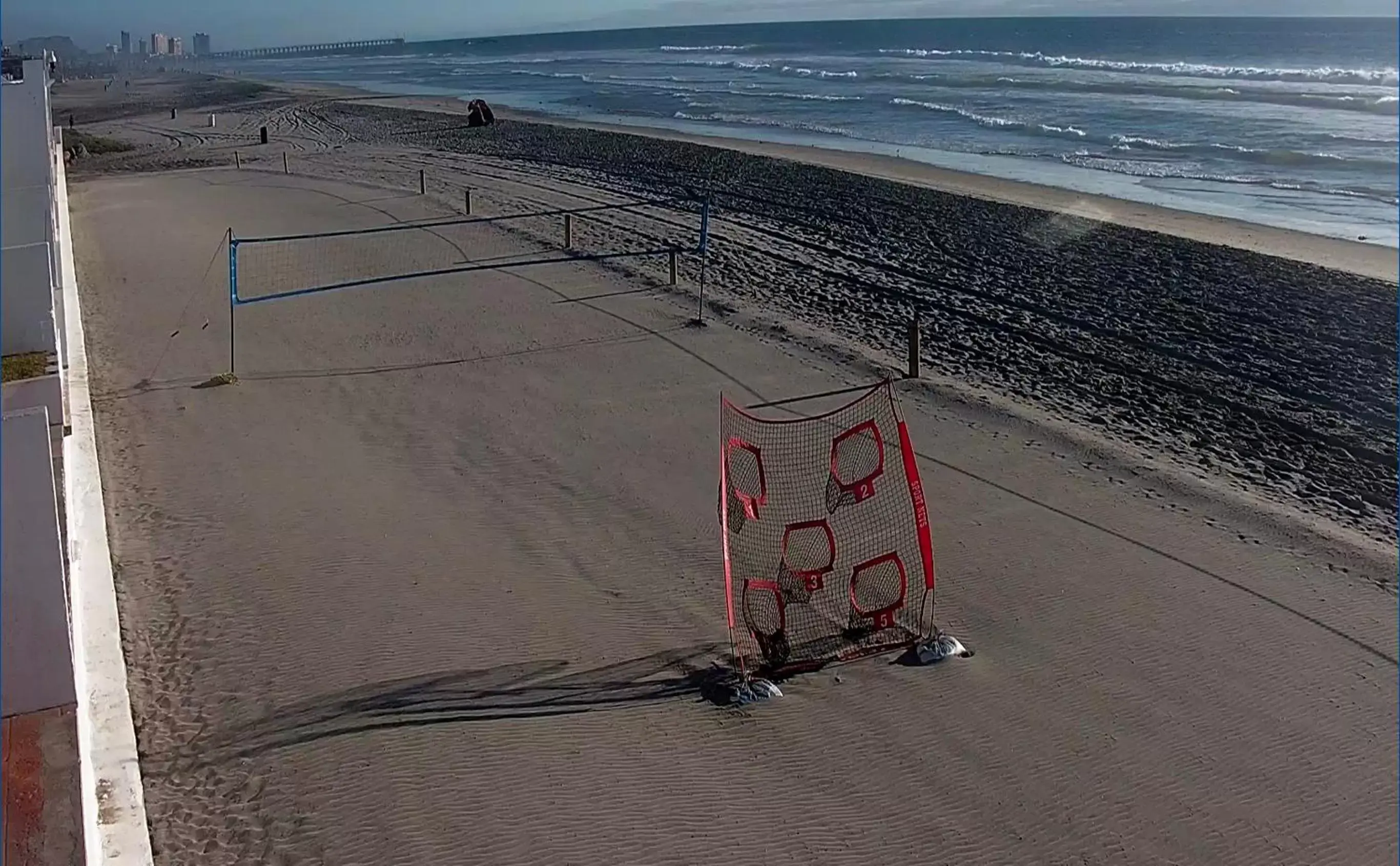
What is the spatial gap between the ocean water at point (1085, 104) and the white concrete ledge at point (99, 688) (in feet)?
75.6

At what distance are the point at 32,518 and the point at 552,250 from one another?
1526 cm

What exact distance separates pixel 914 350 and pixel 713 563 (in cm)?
539

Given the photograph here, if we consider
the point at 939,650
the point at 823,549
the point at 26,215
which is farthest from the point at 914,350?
the point at 26,215

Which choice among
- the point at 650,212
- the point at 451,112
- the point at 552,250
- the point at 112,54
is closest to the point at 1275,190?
the point at 650,212

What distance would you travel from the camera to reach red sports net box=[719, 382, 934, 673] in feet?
25.8

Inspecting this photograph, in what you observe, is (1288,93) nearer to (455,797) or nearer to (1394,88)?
(1394,88)

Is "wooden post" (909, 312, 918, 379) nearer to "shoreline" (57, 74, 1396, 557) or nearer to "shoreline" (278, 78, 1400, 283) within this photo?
"shoreline" (57, 74, 1396, 557)

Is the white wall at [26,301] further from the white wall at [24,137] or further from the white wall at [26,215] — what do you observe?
the white wall at [24,137]

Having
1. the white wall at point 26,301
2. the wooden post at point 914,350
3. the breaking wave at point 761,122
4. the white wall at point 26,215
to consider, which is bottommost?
the wooden post at point 914,350

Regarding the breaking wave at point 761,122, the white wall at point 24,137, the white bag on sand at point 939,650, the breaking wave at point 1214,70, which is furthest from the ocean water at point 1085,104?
the white wall at point 24,137

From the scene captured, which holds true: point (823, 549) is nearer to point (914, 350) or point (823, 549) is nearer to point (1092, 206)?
point (914, 350)

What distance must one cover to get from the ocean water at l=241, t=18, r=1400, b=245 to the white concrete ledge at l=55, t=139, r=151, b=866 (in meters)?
23.0

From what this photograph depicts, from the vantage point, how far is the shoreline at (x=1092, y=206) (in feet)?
68.8

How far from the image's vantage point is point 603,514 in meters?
9.94
